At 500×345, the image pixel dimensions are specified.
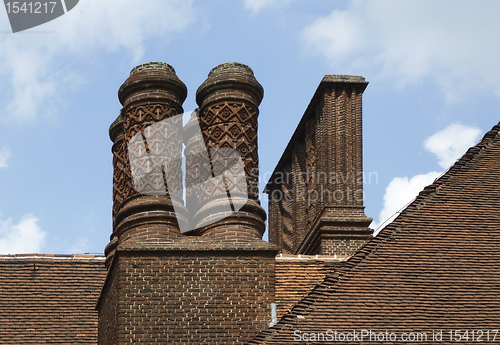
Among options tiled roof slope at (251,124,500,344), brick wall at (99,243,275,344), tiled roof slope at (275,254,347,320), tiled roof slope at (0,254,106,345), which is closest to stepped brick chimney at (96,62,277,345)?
brick wall at (99,243,275,344)

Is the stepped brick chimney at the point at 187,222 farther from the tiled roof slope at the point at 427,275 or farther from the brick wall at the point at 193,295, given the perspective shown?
the tiled roof slope at the point at 427,275

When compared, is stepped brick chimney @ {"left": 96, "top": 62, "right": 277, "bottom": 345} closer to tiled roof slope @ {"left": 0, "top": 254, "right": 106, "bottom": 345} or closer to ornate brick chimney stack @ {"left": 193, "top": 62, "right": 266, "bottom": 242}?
ornate brick chimney stack @ {"left": 193, "top": 62, "right": 266, "bottom": 242}

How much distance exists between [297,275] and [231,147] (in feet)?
6.35

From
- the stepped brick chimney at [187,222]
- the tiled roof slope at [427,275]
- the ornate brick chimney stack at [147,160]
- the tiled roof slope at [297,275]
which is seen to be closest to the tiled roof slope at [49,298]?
the stepped brick chimney at [187,222]

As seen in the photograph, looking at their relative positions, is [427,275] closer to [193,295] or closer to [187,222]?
[193,295]

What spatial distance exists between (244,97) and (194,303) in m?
2.83

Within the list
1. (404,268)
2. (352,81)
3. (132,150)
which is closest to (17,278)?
(132,150)

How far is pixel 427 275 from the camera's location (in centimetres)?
1097

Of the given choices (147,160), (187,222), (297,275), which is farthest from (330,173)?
(147,160)

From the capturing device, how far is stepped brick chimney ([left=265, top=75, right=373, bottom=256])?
17.2 meters

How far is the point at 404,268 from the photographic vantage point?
1109cm

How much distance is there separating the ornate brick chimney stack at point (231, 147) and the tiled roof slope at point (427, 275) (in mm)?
1604

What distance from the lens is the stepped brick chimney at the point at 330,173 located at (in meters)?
17.2

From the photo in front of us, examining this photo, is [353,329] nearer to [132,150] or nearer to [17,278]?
[132,150]
